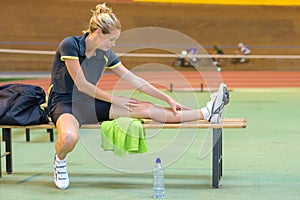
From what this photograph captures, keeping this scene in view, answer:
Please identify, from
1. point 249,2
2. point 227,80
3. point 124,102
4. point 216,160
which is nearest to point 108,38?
point 124,102

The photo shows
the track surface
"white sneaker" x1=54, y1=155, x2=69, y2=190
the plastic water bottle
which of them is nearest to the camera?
the plastic water bottle

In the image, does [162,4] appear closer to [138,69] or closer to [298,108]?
[138,69]

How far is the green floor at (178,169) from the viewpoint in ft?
13.8

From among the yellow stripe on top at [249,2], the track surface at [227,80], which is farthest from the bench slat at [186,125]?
the yellow stripe on top at [249,2]

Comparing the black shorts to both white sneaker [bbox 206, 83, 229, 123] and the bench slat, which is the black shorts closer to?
the bench slat

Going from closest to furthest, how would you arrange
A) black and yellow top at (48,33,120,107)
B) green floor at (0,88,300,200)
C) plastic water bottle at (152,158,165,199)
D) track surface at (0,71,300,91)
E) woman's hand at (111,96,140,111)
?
plastic water bottle at (152,158,165,199)
green floor at (0,88,300,200)
black and yellow top at (48,33,120,107)
woman's hand at (111,96,140,111)
track surface at (0,71,300,91)

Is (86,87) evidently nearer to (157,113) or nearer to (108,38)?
(108,38)

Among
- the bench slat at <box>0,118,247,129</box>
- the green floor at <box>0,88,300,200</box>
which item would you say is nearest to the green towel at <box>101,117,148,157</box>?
the bench slat at <box>0,118,247,129</box>

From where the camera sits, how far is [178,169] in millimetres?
5082

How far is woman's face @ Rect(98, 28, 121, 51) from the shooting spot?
4.32 metres

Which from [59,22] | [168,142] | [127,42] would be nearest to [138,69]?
[127,42]

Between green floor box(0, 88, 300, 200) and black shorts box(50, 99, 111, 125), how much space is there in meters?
0.50

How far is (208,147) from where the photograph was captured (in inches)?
249

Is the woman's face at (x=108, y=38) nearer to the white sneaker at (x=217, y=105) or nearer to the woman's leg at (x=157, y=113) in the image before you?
the woman's leg at (x=157, y=113)
